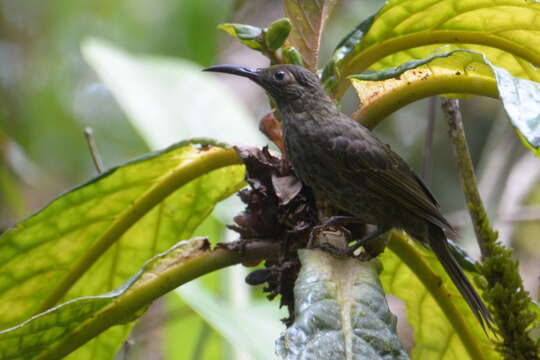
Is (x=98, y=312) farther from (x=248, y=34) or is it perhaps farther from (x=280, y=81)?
(x=280, y=81)

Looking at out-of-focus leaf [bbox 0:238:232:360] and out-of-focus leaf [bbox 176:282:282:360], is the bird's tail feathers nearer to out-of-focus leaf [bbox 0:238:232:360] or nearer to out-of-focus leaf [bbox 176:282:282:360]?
out-of-focus leaf [bbox 176:282:282:360]

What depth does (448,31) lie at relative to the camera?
2178 millimetres

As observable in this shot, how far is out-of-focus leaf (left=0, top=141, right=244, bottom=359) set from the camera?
2160mm

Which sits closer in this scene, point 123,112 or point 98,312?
point 98,312

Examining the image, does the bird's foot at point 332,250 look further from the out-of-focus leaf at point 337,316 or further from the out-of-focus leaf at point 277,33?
the out-of-focus leaf at point 277,33

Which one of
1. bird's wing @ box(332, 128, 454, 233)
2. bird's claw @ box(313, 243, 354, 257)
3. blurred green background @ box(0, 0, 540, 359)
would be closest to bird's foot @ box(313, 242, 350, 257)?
bird's claw @ box(313, 243, 354, 257)

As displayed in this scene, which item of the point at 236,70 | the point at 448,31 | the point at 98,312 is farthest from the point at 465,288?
the point at 236,70

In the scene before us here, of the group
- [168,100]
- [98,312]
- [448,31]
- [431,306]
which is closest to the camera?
[98,312]

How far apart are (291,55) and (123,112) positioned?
12.8 feet

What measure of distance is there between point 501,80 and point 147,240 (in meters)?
1.24

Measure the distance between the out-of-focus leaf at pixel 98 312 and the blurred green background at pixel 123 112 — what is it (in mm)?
2094

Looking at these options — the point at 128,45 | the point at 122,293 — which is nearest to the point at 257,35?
the point at 122,293

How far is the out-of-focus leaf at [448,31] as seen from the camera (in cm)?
210

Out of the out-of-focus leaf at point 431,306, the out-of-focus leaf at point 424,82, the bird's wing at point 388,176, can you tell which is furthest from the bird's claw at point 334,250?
the bird's wing at point 388,176
